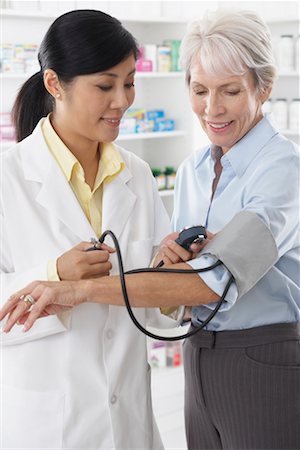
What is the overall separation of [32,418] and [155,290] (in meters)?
0.38

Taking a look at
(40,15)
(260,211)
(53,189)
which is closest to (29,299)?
(53,189)

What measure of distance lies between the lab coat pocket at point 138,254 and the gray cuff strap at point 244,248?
0.50 feet

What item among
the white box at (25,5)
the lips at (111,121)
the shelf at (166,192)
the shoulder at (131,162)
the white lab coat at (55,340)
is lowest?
the shelf at (166,192)

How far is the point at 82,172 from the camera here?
60.4 inches

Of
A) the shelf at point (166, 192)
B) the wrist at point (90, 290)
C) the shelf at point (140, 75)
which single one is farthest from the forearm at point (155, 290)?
the shelf at point (166, 192)

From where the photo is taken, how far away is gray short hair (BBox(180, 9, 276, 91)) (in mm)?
1534

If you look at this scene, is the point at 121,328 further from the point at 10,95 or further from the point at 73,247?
the point at 10,95

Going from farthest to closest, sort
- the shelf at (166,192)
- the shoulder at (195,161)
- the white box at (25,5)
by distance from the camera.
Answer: the shelf at (166,192) < the white box at (25,5) < the shoulder at (195,161)

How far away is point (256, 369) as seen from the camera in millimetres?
1600

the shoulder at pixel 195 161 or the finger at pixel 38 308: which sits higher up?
the shoulder at pixel 195 161

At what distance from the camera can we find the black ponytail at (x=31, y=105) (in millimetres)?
1624

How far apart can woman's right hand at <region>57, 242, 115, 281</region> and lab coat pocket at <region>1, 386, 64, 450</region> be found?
0.88 ft

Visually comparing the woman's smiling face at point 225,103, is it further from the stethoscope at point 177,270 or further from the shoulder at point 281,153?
the stethoscope at point 177,270

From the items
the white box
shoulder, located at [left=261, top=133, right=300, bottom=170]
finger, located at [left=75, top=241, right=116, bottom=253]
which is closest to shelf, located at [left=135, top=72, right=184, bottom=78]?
the white box
